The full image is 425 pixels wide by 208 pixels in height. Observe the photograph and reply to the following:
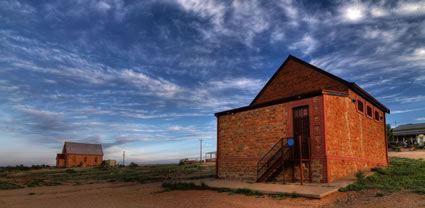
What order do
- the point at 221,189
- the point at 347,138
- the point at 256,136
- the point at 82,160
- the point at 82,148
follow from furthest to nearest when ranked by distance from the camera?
the point at 82,148 < the point at 82,160 < the point at 256,136 < the point at 347,138 < the point at 221,189

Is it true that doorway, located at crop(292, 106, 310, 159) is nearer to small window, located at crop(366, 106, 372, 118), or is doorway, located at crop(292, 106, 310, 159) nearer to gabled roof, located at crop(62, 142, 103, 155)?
small window, located at crop(366, 106, 372, 118)

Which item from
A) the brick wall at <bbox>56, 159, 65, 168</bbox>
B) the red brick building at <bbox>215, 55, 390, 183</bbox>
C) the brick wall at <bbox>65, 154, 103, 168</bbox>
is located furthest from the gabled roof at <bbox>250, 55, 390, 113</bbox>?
the brick wall at <bbox>56, 159, 65, 168</bbox>

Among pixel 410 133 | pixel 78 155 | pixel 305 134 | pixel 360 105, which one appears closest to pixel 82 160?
pixel 78 155

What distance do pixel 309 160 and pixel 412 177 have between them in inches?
196

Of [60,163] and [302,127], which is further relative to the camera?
[60,163]

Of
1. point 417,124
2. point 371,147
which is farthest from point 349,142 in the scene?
point 417,124

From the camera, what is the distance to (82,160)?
60.2m

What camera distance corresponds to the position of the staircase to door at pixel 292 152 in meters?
14.8

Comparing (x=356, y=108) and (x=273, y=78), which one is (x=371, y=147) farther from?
(x=273, y=78)

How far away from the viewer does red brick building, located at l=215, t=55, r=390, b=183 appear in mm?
14445

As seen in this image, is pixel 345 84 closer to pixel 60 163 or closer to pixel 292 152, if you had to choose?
pixel 292 152

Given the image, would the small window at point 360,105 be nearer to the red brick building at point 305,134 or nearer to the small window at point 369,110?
the red brick building at point 305,134

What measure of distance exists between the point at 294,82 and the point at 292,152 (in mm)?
8325

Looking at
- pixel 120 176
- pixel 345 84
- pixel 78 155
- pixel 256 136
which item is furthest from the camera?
pixel 78 155
